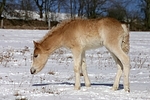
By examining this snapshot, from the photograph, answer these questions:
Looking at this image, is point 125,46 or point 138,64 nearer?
point 125,46

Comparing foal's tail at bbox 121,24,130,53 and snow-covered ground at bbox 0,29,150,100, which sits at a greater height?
foal's tail at bbox 121,24,130,53

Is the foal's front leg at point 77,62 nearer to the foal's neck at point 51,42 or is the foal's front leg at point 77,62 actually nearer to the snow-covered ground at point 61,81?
the snow-covered ground at point 61,81

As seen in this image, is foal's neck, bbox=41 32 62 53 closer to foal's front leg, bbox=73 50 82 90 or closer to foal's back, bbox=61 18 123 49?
foal's back, bbox=61 18 123 49

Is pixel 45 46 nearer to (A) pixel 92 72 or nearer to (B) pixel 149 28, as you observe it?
(A) pixel 92 72

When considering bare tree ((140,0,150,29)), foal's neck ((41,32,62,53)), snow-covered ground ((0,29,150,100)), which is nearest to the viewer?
snow-covered ground ((0,29,150,100))

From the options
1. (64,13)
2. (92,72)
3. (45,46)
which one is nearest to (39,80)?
(45,46)

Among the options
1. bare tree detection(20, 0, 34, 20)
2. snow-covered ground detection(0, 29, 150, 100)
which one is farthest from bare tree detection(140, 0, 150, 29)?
snow-covered ground detection(0, 29, 150, 100)

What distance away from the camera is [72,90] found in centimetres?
878

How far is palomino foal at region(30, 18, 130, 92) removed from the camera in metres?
8.79

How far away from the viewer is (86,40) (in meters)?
8.97

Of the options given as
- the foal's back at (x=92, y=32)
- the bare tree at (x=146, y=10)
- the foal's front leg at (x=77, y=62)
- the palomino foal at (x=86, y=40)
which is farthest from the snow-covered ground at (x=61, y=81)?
the bare tree at (x=146, y=10)

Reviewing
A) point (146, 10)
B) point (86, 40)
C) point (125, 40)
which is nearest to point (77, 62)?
point (86, 40)

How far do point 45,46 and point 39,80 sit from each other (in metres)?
1.51

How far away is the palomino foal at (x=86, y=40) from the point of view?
8789 millimetres
